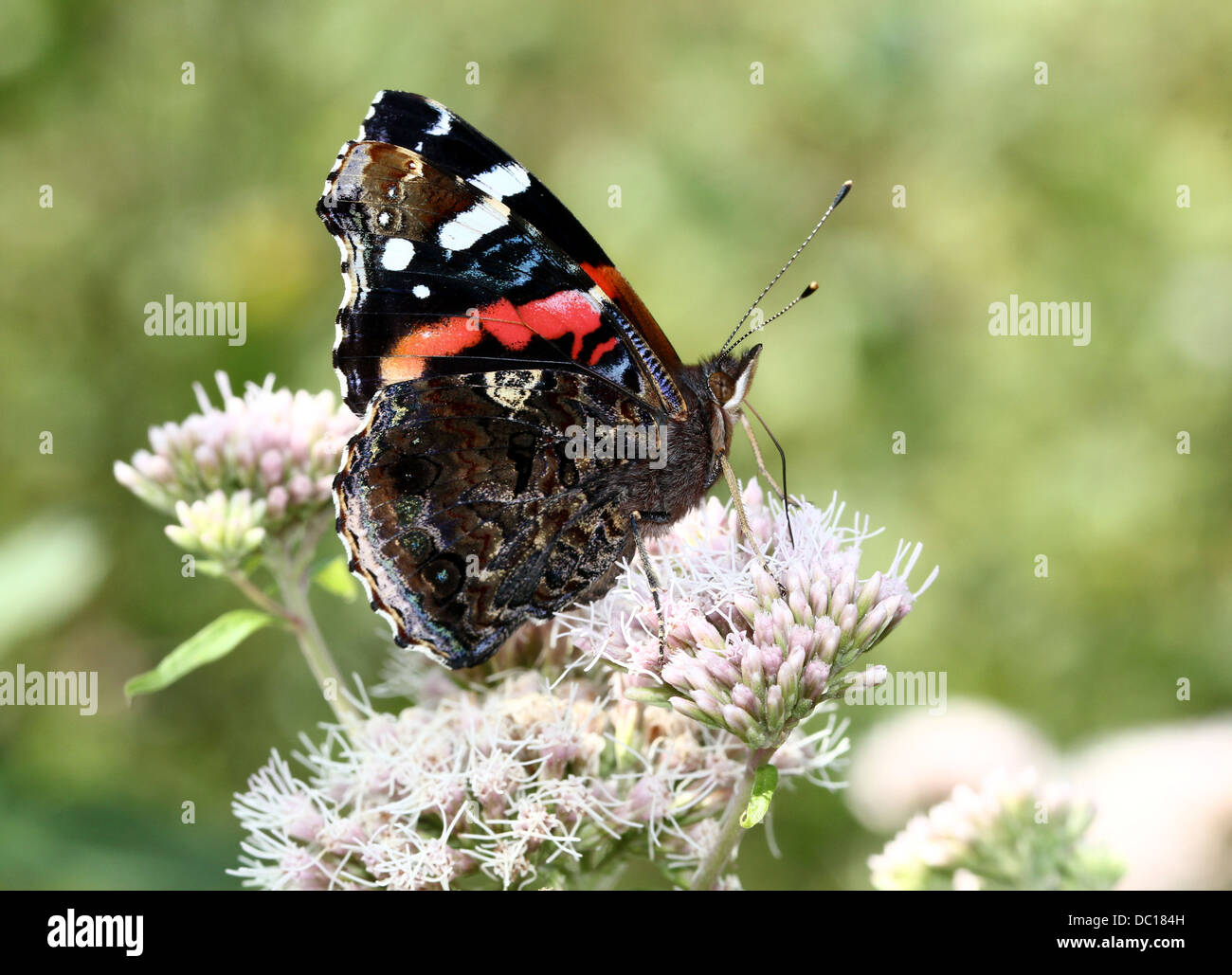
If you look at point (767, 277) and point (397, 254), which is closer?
point (397, 254)

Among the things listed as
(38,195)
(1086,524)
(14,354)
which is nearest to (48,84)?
(38,195)

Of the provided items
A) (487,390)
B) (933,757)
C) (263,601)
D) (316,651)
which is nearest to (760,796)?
(487,390)

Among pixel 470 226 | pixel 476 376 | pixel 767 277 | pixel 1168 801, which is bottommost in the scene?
pixel 1168 801

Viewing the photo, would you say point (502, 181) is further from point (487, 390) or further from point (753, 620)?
point (753, 620)

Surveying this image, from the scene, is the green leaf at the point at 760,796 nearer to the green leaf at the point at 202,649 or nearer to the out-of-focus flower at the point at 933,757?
the green leaf at the point at 202,649

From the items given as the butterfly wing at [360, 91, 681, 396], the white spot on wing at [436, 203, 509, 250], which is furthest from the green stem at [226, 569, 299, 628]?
the butterfly wing at [360, 91, 681, 396]

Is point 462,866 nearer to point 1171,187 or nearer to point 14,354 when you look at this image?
point 14,354

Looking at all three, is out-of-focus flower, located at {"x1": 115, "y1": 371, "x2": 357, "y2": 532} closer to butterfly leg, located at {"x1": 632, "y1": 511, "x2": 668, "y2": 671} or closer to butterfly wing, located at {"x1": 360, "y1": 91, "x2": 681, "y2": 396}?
butterfly wing, located at {"x1": 360, "y1": 91, "x2": 681, "y2": 396}
